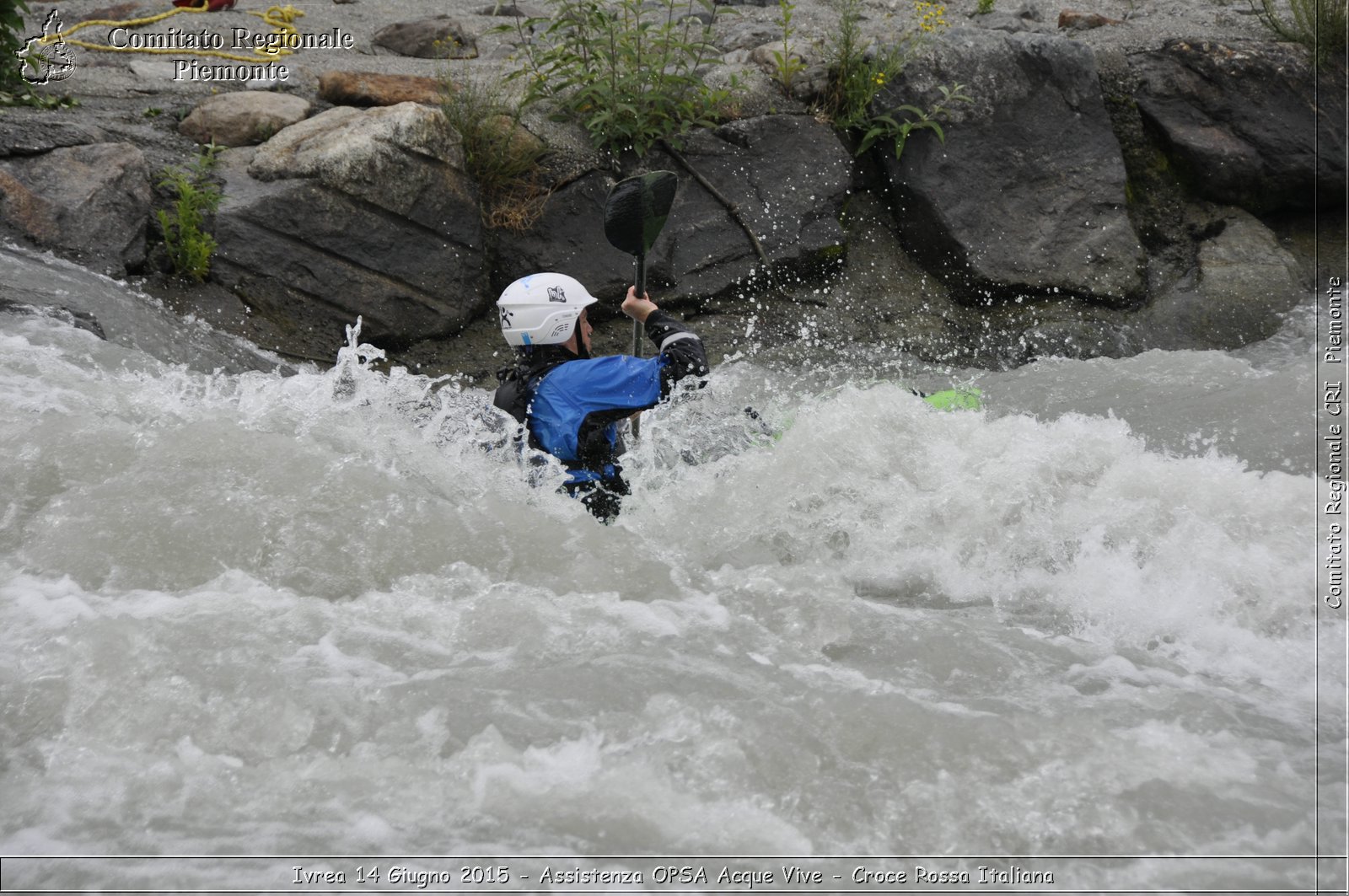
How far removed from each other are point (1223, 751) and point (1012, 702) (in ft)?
1.62

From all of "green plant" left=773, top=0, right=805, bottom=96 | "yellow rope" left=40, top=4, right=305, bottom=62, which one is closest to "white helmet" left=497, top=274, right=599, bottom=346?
"green plant" left=773, top=0, right=805, bottom=96

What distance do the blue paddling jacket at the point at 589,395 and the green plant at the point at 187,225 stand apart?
2653mm

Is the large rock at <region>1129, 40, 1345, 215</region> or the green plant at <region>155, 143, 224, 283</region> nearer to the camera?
the green plant at <region>155, 143, 224, 283</region>

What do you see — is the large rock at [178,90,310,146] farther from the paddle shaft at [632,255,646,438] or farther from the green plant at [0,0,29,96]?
the paddle shaft at [632,255,646,438]

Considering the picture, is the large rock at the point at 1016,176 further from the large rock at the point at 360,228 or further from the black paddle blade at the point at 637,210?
the black paddle blade at the point at 637,210

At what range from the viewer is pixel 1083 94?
738cm

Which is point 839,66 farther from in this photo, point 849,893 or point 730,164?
point 849,893

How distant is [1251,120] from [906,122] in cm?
252

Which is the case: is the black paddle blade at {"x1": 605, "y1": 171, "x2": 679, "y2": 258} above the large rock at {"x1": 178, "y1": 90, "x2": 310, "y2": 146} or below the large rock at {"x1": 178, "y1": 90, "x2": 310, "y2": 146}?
above

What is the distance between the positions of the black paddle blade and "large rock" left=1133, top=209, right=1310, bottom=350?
160 inches

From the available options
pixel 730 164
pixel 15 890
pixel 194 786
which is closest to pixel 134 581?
pixel 194 786

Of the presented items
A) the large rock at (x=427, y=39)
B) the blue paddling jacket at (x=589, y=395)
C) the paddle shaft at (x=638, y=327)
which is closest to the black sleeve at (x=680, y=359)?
the blue paddling jacket at (x=589, y=395)

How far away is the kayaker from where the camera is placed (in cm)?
379

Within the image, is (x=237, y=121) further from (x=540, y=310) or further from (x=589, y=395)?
(x=589, y=395)
